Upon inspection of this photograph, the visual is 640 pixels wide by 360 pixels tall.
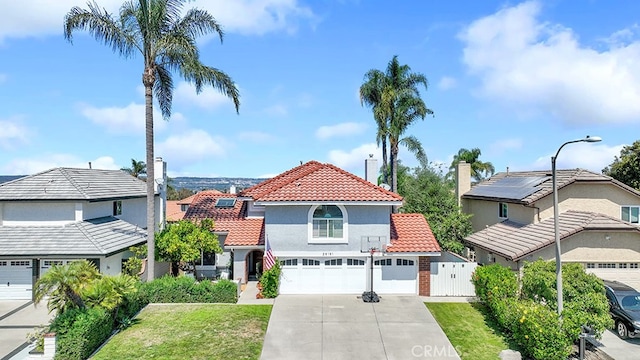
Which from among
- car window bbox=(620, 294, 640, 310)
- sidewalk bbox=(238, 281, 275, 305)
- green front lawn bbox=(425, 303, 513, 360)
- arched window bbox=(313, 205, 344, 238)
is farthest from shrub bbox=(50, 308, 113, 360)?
car window bbox=(620, 294, 640, 310)

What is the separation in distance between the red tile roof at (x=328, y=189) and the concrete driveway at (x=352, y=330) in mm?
4987

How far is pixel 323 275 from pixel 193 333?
7.50m

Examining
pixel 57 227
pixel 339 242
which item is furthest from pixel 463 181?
pixel 57 227

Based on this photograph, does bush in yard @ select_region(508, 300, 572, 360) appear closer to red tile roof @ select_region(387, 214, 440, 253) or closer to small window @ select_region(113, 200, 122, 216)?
red tile roof @ select_region(387, 214, 440, 253)

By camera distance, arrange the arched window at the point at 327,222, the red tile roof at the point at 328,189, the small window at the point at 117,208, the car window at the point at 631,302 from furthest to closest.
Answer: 1. the small window at the point at 117,208
2. the arched window at the point at 327,222
3. the red tile roof at the point at 328,189
4. the car window at the point at 631,302

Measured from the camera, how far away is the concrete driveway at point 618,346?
46.5ft

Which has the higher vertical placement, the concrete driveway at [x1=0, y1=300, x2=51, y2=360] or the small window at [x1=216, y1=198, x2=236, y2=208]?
the small window at [x1=216, y1=198, x2=236, y2=208]

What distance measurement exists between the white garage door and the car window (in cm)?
863

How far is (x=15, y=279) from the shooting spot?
807 inches

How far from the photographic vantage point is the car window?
1625 centimetres

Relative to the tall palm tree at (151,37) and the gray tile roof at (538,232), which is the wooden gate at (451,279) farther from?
the tall palm tree at (151,37)

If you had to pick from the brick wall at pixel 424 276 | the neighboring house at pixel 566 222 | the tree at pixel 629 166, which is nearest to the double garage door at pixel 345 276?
the brick wall at pixel 424 276

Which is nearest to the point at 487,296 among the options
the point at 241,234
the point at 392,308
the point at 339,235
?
the point at 392,308

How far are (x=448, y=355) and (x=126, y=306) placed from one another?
12.7 metres
